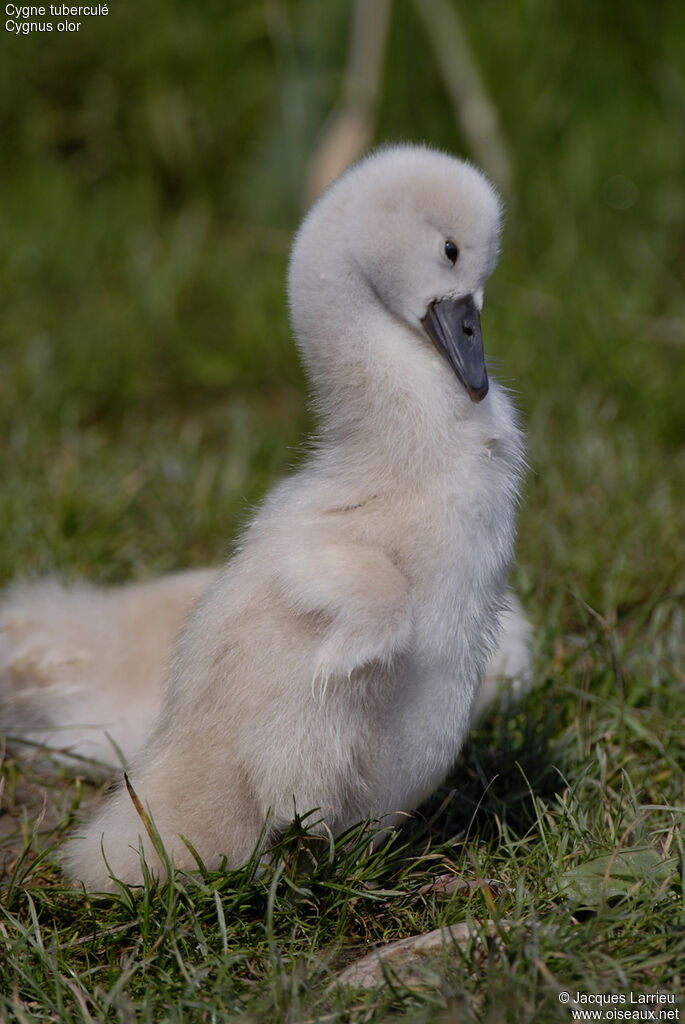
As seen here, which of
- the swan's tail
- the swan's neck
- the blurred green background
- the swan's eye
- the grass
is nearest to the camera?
the grass

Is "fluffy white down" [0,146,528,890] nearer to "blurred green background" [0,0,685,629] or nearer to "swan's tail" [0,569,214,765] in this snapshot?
"swan's tail" [0,569,214,765]

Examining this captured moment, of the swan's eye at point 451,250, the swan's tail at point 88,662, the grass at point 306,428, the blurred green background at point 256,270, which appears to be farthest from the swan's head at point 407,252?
the blurred green background at point 256,270

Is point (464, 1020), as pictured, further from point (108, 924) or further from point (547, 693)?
point (547, 693)

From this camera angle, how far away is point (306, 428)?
494 centimetres

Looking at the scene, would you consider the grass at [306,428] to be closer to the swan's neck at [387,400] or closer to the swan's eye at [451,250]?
the swan's neck at [387,400]

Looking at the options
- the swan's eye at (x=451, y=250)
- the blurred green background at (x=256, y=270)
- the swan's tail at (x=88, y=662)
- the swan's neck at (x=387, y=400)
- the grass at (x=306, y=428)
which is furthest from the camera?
the blurred green background at (x=256, y=270)

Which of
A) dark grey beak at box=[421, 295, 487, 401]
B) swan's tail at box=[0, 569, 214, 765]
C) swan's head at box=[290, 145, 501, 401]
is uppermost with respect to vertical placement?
swan's head at box=[290, 145, 501, 401]

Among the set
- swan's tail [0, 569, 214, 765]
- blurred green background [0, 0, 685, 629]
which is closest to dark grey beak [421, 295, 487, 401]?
swan's tail [0, 569, 214, 765]

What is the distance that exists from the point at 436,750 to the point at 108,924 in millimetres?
684

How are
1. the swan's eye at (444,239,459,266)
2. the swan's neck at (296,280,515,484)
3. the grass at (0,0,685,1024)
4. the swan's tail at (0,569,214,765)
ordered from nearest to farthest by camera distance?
the grass at (0,0,685,1024), the swan's neck at (296,280,515,484), the swan's eye at (444,239,459,266), the swan's tail at (0,569,214,765)

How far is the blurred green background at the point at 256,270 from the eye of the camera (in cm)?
402

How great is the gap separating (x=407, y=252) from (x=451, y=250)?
0.09 meters

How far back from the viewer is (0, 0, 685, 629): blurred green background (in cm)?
402

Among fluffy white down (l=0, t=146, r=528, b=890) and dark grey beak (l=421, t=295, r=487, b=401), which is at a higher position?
dark grey beak (l=421, t=295, r=487, b=401)
